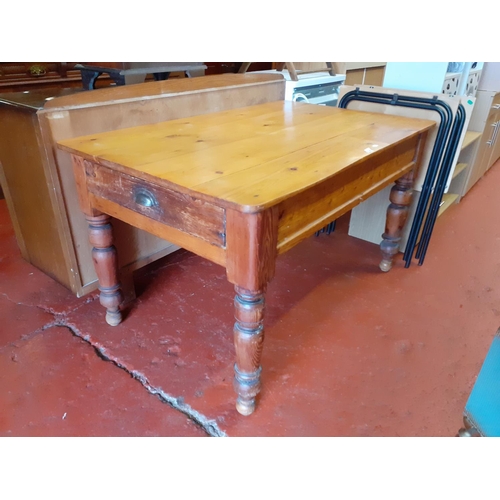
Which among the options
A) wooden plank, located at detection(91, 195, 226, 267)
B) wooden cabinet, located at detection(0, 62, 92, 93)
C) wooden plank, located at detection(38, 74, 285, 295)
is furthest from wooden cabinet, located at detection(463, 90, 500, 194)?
wooden cabinet, located at detection(0, 62, 92, 93)

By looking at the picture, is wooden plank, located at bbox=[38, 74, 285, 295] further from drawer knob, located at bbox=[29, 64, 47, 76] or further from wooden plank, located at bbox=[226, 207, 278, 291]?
drawer knob, located at bbox=[29, 64, 47, 76]

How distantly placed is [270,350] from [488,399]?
32.0 inches

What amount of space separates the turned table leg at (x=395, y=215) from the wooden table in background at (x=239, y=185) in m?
0.18

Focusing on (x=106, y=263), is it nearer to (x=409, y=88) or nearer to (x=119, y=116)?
(x=119, y=116)

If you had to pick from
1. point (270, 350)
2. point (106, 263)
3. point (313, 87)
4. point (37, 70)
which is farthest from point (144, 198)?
point (37, 70)

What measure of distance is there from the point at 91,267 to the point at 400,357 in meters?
1.26

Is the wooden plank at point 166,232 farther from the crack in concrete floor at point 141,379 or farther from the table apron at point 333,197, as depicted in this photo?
the crack in concrete floor at point 141,379

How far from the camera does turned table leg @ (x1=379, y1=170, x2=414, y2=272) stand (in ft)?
6.25

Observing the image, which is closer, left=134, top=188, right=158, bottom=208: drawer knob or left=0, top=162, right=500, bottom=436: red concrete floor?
left=134, top=188, right=158, bottom=208: drawer knob

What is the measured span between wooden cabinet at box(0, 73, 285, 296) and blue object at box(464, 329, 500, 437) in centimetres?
129

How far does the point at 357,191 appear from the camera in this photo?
4.70 feet

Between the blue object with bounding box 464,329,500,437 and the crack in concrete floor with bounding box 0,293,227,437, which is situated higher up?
the blue object with bounding box 464,329,500,437

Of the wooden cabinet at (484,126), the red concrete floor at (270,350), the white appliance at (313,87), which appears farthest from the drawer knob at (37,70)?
the wooden cabinet at (484,126)

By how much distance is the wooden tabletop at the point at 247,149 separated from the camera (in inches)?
41.9
